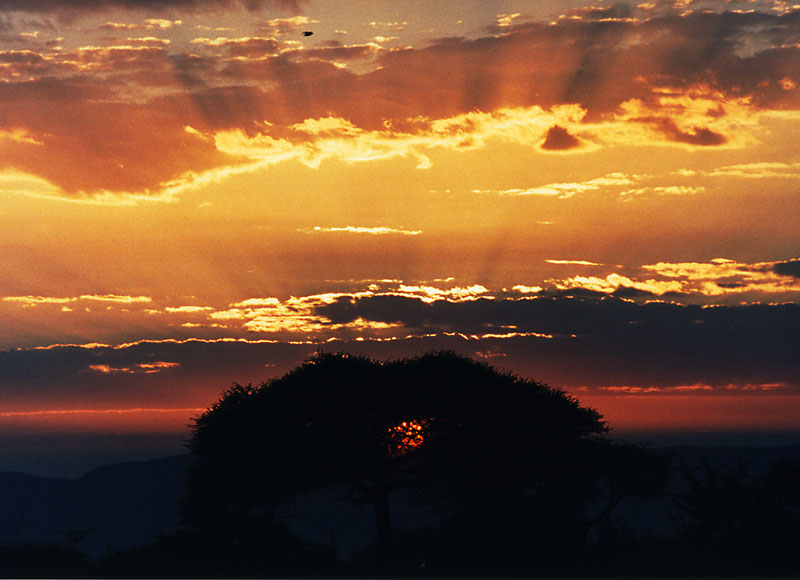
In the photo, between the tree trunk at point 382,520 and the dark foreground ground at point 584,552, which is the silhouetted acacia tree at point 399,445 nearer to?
the tree trunk at point 382,520

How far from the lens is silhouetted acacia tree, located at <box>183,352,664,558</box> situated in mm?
51375

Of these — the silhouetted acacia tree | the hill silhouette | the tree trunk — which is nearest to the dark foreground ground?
the hill silhouette

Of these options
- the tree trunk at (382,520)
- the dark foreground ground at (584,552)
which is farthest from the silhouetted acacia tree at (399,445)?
the dark foreground ground at (584,552)

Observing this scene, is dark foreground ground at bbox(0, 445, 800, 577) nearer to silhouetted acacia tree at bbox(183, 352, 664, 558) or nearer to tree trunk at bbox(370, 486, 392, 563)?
tree trunk at bbox(370, 486, 392, 563)

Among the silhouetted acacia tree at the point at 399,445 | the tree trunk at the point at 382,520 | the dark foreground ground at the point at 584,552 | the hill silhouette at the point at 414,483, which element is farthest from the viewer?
the silhouetted acacia tree at the point at 399,445

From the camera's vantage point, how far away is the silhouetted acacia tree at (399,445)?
2023 inches

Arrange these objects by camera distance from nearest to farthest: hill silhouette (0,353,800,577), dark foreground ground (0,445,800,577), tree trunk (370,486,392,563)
A: dark foreground ground (0,445,800,577) → hill silhouette (0,353,800,577) → tree trunk (370,486,392,563)

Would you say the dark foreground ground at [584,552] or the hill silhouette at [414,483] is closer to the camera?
the dark foreground ground at [584,552]

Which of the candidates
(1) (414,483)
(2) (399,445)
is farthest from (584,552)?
(2) (399,445)

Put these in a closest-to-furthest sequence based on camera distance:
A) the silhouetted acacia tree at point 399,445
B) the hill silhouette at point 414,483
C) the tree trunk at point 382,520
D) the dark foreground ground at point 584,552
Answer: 1. the dark foreground ground at point 584,552
2. the hill silhouette at point 414,483
3. the tree trunk at point 382,520
4. the silhouetted acacia tree at point 399,445

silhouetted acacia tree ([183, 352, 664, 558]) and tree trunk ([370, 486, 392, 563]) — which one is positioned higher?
silhouetted acacia tree ([183, 352, 664, 558])

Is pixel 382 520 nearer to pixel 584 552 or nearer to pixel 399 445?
pixel 399 445

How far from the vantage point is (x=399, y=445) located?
5331cm

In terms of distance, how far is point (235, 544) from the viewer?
47.0 metres
